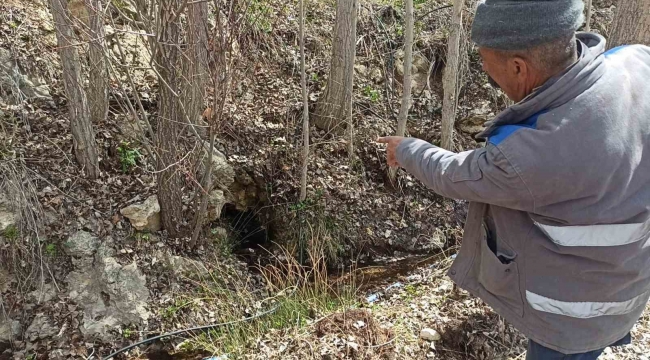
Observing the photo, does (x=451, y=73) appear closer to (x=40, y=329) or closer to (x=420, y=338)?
(x=420, y=338)

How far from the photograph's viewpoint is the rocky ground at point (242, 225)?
3.17 m

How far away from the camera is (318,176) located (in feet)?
18.4

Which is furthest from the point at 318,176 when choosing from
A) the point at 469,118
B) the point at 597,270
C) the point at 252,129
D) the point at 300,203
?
the point at 597,270

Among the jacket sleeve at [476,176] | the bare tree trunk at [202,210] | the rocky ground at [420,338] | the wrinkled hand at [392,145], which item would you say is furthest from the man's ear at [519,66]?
the bare tree trunk at [202,210]

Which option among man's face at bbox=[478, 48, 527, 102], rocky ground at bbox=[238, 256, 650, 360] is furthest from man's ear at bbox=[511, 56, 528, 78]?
rocky ground at bbox=[238, 256, 650, 360]

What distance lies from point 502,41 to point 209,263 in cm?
385

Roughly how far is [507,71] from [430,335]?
6.56 feet

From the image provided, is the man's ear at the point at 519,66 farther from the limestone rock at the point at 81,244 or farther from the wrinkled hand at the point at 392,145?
the limestone rock at the point at 81,244

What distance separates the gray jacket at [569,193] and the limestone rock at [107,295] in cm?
329

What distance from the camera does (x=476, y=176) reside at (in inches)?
58.9

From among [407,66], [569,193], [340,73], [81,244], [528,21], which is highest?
[528,21]

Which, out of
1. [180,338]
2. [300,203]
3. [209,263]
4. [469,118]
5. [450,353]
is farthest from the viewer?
[469,118]

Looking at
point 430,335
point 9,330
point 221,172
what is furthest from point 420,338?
point 9,330

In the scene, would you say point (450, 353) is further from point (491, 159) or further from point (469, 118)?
point (469, 118)
